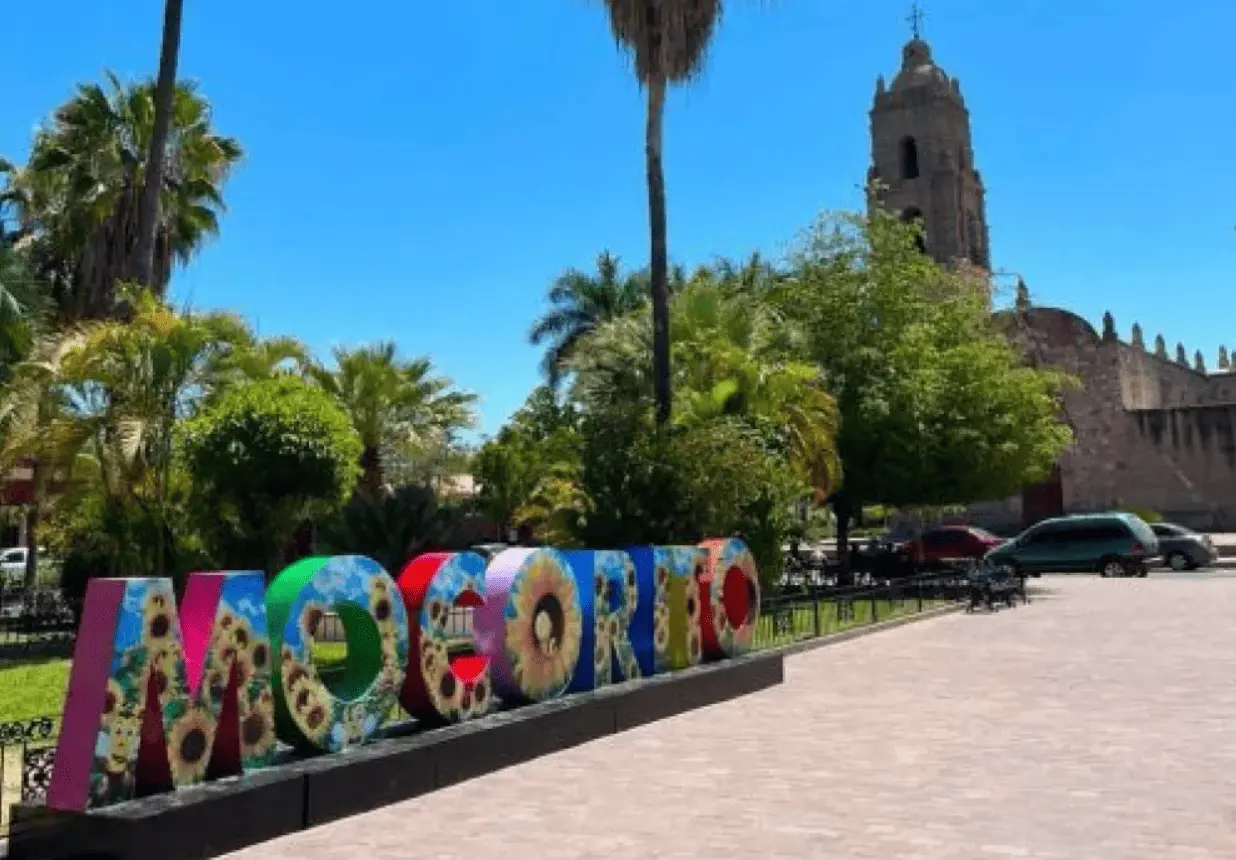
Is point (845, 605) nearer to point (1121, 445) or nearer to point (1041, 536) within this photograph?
point (1041, 536)

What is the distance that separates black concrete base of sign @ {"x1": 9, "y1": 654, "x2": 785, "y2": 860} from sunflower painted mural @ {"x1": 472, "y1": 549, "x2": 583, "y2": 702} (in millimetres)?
232

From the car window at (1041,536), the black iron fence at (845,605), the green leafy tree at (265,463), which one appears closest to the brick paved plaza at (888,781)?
the black iron fence at (845,605)

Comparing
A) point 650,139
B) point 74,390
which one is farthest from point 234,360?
point 650,139

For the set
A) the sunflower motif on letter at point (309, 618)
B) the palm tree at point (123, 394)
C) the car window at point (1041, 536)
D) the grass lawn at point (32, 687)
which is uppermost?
the palm tree at point (123, 394)

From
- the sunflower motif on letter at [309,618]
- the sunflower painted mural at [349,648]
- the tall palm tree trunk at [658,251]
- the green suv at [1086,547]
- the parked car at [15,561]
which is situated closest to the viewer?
the sunflower painted mural at [349,648]

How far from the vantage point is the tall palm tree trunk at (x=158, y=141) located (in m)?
16.7

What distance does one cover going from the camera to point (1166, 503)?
47.4 m

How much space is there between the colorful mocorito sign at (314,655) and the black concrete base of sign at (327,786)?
0.59 feet

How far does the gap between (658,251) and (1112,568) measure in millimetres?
18819

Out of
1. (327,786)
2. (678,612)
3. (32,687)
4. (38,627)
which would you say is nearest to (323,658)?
(32,687)

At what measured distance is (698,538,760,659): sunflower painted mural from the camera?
12.7m

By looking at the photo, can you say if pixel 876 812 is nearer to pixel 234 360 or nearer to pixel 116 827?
pixel 116 827

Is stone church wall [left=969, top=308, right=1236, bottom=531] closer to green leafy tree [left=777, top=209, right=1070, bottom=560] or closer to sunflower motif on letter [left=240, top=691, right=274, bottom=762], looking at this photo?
green leafy tree [left=777, top=209, right=1070, bottom=560]

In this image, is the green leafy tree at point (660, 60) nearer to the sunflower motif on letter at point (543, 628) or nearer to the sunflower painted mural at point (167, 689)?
the sunflower motif on letter at point (543, 628)
